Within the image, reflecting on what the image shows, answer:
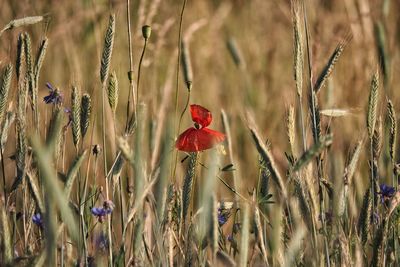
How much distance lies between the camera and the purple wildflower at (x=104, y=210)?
156 cm

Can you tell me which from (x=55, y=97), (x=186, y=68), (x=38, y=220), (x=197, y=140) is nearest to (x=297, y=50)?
(x=197, y=140)

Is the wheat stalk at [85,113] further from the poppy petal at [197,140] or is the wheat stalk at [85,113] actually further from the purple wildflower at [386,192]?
the purple wildflower at [386,192]

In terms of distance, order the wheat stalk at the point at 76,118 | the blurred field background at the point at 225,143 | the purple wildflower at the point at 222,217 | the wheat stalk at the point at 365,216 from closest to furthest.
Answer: the blurred field background at the point at 225,143
the wheat stalk at the point at 76,118
the wheat stalk at the point at 365,216
the purple wildflower at the point at 222,217

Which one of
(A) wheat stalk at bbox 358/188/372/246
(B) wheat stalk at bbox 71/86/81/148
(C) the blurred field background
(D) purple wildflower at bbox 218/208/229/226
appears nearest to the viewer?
(C) the blurred field background

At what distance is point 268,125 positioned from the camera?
4.21 meters

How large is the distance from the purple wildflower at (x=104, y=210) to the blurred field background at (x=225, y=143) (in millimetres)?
19

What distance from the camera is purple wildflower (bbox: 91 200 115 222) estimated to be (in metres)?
1.56

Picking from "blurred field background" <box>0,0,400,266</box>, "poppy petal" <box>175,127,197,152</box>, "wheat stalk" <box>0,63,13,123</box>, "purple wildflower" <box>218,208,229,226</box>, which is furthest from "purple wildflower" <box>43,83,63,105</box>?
"purple wildflower" <box>218,208,229,226</box>

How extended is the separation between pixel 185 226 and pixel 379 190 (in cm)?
38

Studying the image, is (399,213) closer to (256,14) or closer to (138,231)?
(138,231)

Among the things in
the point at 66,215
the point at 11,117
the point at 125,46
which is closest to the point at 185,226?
the point at 11,117

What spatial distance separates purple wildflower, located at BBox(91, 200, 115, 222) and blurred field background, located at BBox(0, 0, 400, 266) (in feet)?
0.06

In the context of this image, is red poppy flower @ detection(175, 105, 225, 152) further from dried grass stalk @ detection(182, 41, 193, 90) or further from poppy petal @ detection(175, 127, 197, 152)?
dried grass stalk @ detection(182, 41, 193, 90)

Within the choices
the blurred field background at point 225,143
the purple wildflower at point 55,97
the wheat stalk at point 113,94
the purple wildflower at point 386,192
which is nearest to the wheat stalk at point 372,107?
the blurred field background at point 225,143
